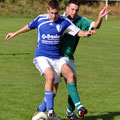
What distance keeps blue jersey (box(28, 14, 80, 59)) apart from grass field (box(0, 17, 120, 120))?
1500mm

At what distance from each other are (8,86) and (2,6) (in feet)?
136

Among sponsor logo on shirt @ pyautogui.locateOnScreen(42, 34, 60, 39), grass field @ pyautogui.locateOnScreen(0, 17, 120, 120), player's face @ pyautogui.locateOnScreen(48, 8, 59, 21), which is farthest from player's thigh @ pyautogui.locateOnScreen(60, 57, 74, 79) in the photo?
grass field @ pyautogui.locateOnScreen(0, 17, 120, 120)

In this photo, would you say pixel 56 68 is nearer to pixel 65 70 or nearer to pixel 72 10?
pixel 65 70

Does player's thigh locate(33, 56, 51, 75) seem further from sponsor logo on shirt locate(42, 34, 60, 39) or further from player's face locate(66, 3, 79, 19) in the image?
player's face locate(66, 3, 79, 19)

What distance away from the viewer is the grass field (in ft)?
31.8

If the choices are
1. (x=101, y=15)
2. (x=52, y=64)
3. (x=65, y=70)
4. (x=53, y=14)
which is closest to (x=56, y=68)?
(x=52, y=64)

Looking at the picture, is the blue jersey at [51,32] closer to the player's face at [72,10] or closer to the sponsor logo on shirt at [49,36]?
the sponsor logo on shirt at [49,36]

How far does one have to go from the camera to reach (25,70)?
56.4 ft

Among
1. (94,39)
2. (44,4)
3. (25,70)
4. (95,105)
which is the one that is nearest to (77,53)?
(25,70)

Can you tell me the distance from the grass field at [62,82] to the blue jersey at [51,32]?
1500mm

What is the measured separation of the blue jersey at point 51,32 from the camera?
804 cm

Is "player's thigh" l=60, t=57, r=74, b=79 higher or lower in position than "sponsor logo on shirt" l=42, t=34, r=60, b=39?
lower

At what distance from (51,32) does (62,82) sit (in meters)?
6.83

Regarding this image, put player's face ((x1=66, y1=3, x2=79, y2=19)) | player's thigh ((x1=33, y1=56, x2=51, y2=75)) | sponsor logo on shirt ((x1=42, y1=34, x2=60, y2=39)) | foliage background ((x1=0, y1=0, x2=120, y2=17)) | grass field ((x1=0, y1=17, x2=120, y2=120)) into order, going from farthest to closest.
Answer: foliage background ((x1=0, y1=0, x2=120, y2=17)), grass field ((x1=0, y1=17, x2=120, y2=120)), player's face ((x1=66, y1=3, x2=79, y2=19)), sponsor logo on shirt ((x1=42, y1=34, x2=60, y2=39)), player's thigh ((x1=33, y1=56, x2=51, y2=75))
